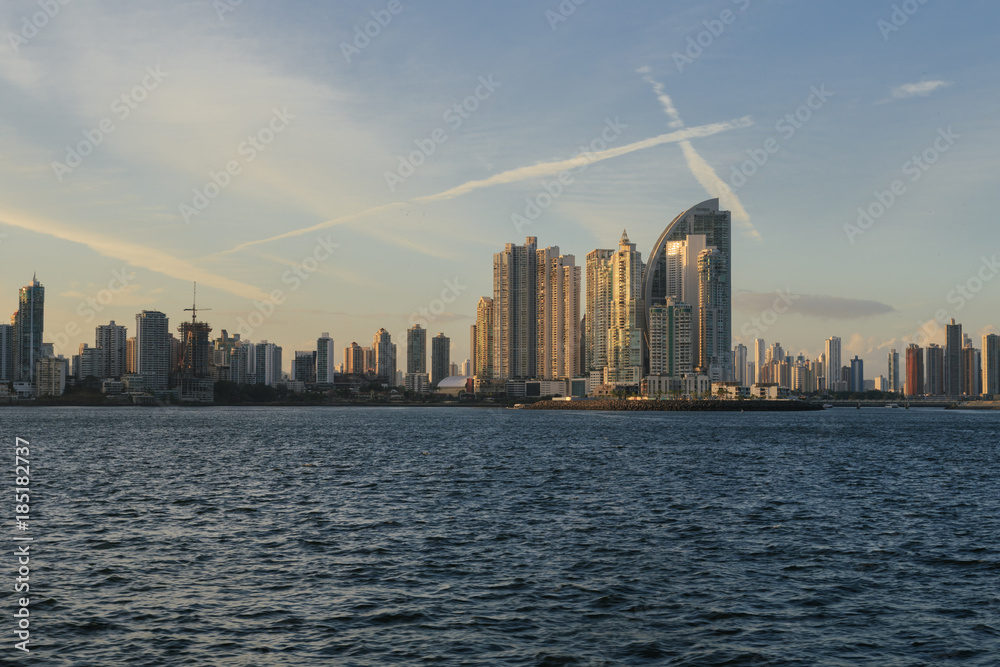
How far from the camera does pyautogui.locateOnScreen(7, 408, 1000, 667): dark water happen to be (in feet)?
80.8

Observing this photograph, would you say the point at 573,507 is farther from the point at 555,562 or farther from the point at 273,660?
the point at 273,660

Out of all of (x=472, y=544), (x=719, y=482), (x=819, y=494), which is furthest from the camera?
(x=719, y=482)

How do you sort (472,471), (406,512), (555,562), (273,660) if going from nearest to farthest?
1. (273,660)
2. (555,562)
3. (406,512)
4. (472,471)

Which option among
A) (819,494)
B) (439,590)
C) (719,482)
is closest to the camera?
(439,590)

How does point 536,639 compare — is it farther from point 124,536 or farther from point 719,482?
point 719,482

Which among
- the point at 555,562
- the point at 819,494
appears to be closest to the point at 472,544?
the point at 555,562

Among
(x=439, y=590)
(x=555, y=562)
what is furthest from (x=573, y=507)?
(x=439, y=590)

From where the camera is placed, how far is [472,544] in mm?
39406

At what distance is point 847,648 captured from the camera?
80.6 ft

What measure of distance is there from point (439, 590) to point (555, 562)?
653cm

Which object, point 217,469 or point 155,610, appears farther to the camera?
point 217,469

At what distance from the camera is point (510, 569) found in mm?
34219

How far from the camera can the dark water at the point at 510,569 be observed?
2462 cm

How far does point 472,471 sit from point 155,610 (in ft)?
155
